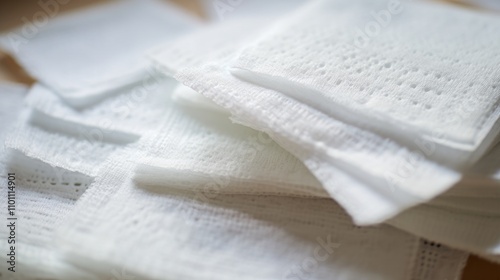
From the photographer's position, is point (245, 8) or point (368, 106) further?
point (245, 8)

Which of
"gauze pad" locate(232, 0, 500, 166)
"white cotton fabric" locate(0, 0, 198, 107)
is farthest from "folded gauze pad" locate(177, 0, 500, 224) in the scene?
"white cotton fabric" locate(0, 0, 198, 107)

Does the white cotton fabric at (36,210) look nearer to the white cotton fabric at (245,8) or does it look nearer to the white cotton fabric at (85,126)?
the white cotton fabric at (85,126)

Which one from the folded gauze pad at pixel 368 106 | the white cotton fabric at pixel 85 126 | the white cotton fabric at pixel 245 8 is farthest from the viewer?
the white cotton fabric at pixel 245 8

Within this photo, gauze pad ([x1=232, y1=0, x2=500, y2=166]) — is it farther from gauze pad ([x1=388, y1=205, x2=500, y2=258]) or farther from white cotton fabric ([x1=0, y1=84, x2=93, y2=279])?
white cotton fabric ([x1=0, y1=84, x2=93, y2=279])

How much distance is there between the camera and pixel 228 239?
0.41 m

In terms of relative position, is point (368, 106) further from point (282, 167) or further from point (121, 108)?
point (121, 108)

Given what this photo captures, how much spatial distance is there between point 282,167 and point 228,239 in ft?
0.27

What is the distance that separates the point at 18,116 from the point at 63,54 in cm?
14

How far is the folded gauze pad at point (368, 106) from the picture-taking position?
372 mm

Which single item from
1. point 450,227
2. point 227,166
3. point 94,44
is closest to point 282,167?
point 227,166

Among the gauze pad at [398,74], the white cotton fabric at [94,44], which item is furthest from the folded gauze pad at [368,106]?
the white cotton fabric at [94,44]

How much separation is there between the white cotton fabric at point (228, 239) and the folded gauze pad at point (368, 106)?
0.06 m

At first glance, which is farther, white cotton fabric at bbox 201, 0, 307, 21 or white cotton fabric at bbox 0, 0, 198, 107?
white cotton fabric at bbox 201, 0, 307, 21

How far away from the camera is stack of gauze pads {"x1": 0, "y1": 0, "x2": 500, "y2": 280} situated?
1.25 feet
